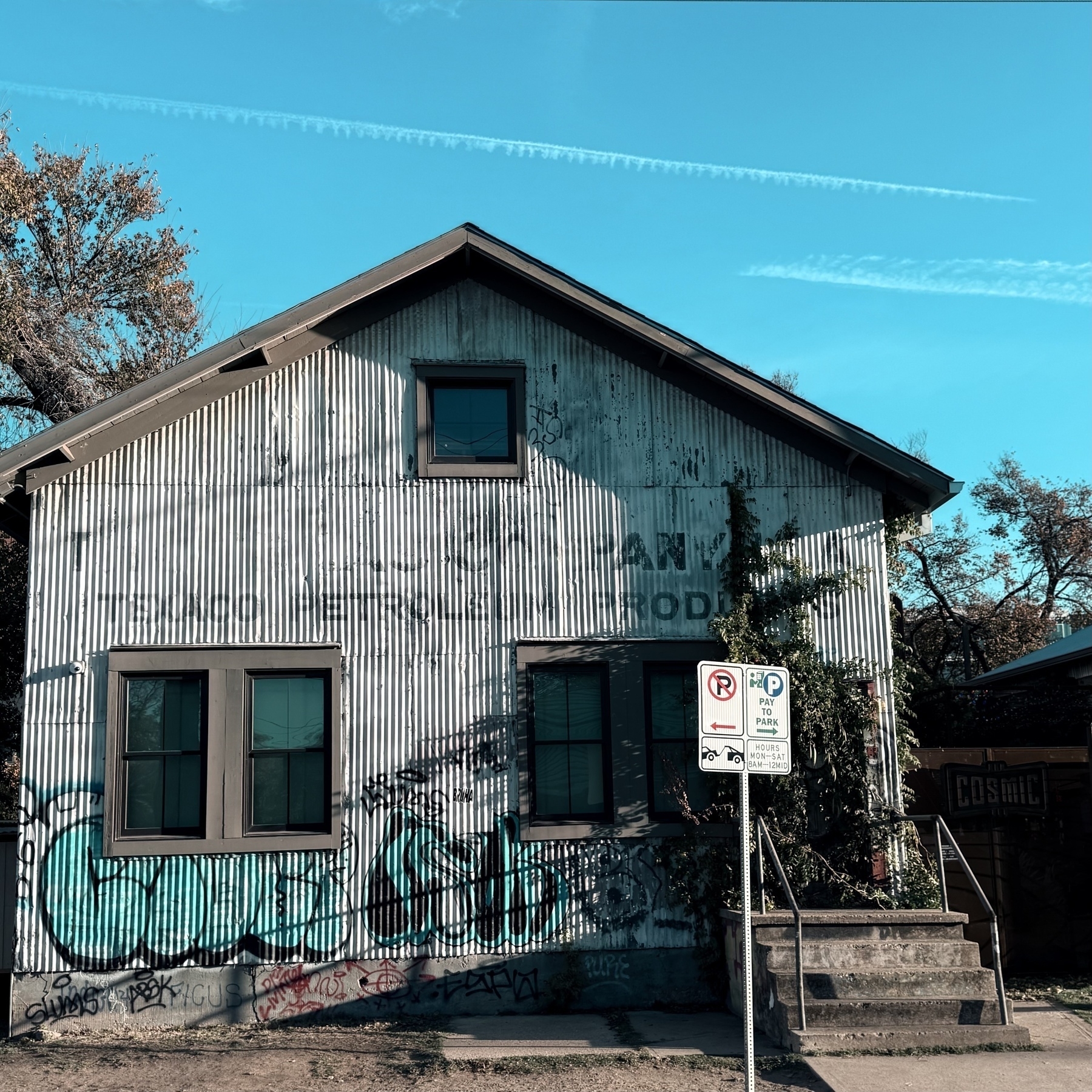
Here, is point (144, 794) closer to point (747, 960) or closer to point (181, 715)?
point (181, 715)

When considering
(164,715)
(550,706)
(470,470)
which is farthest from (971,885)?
(164,715)

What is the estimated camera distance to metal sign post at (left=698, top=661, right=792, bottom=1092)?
22.3 ft

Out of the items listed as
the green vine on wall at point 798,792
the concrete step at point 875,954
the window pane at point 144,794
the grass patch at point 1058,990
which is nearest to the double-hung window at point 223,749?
the window pane at point 144,794

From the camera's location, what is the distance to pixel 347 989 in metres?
10.6

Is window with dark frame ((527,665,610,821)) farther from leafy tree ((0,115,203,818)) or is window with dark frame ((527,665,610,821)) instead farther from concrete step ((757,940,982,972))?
leafy tree ((0,115,203,818))

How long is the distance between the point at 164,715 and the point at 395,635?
2287 millimetres

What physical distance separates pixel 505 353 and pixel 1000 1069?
7645 mm

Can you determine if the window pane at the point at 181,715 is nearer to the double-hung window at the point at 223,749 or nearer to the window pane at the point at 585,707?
the double-hung window at the point at 223,749

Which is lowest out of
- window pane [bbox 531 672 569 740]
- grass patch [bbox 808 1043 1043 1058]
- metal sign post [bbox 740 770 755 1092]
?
grass patch [bbox 808 1043 1043 1058]

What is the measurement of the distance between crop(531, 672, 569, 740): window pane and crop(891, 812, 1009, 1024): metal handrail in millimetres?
3272

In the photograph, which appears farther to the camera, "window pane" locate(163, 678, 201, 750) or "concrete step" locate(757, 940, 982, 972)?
"window pane" locate(163, 678, 201, 750)

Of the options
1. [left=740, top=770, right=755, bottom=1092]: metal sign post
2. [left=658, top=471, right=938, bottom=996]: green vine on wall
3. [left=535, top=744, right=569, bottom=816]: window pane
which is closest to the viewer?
[left=740, top=770, right=755, bottom=1092]: metal sign post

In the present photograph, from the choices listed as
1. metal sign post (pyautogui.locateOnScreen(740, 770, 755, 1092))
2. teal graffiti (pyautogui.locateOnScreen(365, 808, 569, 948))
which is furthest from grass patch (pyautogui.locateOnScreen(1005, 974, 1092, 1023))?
metal sign post (pyautogui.locateOnScreen(740, 770, 755, 1092))

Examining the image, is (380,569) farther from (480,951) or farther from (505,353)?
(480,951)
